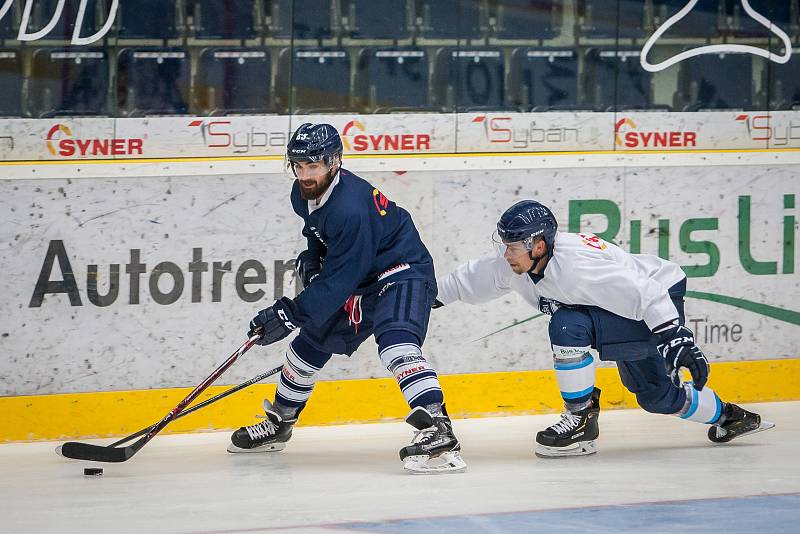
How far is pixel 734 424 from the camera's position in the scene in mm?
4402

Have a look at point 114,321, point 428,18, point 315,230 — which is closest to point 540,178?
point 428,18

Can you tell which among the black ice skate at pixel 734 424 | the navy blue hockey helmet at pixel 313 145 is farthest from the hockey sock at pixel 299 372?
the black ice skate at pixel 734 424

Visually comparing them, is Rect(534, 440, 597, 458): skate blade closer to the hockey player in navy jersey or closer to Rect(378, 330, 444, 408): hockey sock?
the hockey player in navy jersey

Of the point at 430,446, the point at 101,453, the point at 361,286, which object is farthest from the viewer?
the point at 361,286

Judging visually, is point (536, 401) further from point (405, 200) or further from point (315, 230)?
point (315, 230)

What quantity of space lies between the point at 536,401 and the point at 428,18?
1567 millimetres

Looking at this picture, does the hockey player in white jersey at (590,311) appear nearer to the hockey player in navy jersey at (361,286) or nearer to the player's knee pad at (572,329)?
the player's knee pad at (572,329)

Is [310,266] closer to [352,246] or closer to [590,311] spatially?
[352,246]

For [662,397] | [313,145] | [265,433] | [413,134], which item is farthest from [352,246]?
[413,134]

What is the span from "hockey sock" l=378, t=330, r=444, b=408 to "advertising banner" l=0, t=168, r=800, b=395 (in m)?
1.03

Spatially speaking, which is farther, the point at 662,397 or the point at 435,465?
the point at 662,397

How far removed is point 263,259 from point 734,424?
1790 mm

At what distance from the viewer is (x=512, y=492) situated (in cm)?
370

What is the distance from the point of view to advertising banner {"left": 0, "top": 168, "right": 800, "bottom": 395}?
469cm
